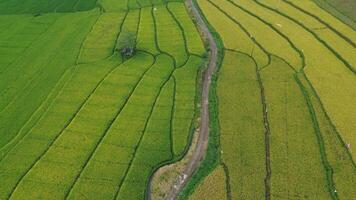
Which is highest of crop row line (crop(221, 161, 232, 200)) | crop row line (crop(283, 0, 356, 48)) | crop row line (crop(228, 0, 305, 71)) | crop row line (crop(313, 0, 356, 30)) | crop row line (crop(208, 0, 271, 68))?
crop row line (crop(313, 0, 356, 30))

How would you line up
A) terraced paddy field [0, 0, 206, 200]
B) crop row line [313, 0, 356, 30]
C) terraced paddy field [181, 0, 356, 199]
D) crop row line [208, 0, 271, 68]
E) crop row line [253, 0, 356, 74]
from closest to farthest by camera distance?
1. terraced paddy field [181, 0, 356, 199]
2. terraced paddy field [0, 0, 206, 200]
3. crop row line [253, 0, 356, 74]
4. crop row line [208, 0, 271, 68]
5. crop row line [313, 0, 356, 30]

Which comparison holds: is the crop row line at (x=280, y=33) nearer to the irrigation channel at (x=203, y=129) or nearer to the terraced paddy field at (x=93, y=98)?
the irrigation channel at (x=203, y=129)

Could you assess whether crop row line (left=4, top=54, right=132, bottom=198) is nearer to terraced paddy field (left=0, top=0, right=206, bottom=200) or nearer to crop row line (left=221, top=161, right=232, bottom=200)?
terraced paddy field (left=0, top=0, right=206, bottom=200)

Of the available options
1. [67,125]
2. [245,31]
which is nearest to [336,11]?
[245,31]

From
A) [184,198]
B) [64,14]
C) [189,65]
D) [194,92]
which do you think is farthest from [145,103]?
[64,14]

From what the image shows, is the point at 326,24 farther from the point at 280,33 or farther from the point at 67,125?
the point at 67,125

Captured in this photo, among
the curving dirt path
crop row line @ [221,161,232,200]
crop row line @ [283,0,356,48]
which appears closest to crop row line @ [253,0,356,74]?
crop row line @ [283,0,356,48]
